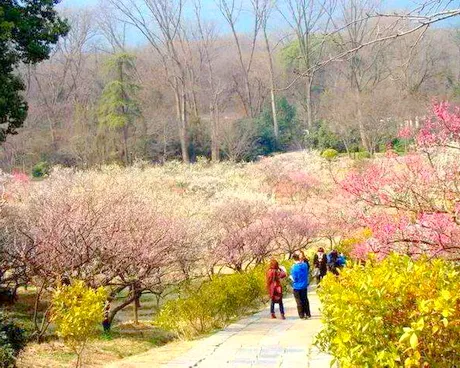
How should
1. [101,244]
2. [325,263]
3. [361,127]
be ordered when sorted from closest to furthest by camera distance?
[101,244]
[325,263]
[361,127]

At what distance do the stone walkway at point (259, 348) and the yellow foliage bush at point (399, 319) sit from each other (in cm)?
328

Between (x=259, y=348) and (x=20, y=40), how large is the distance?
9.97 meters

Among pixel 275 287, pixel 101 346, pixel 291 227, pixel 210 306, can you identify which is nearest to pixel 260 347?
pixel 275 287

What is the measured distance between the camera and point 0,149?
42.5 m

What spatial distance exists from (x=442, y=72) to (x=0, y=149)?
3445 centimetres

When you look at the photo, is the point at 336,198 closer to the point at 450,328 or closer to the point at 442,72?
the point at 450,328

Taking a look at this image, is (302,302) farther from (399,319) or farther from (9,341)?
(399,319)

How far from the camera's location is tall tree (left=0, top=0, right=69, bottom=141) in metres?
14.0

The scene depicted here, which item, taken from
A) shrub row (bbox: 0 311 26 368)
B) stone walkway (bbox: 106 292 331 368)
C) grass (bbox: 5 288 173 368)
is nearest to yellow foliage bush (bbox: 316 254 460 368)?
stone walkway (bbox: 106 292 331 368)

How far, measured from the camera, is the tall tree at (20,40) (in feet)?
46.1

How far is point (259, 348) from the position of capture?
354 inches

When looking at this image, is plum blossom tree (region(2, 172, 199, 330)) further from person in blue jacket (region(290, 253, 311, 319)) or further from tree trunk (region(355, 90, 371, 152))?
tree trunk (region(355, 90, 371, 152))

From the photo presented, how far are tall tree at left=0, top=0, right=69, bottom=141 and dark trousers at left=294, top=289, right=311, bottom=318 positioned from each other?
27.1ft

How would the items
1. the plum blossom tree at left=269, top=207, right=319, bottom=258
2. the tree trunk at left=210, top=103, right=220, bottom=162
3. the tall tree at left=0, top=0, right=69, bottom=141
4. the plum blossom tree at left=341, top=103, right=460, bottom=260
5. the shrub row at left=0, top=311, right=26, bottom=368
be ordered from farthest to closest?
the tree trunk at left=210, top=103, right=220, bottom=162, the plum blossom tree at left=269, top=207, right=319, bottom=258, the tall tree at left=0, top=0, right=69, bottom=141, the shrub row at left=0, top=311, right=26, bottom=368, the plum blossom tree at left=341, top=103, right=460, bottom=260
